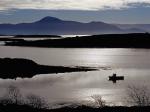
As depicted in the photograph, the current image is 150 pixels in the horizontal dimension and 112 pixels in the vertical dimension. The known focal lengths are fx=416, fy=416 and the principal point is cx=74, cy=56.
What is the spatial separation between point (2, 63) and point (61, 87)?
32642mm

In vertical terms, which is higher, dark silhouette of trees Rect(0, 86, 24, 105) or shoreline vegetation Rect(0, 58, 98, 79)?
dark silhouette of trees Rect(0, 86, 24, 105)

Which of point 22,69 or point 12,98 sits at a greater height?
point 12,98

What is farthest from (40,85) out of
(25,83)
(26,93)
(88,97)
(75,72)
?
(75,72)

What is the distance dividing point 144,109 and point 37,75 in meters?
54.0

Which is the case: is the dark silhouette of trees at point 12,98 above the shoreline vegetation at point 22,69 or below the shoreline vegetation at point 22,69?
above

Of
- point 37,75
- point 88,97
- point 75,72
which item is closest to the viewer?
point 88,97

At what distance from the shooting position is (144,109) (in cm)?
3023

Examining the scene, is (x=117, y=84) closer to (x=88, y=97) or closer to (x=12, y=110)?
(x=88, y=97)

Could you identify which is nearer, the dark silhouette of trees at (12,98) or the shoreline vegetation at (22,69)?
the dark silhouette of trees at (12,98)

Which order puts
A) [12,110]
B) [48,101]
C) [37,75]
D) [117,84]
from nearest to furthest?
[12,110] < [48,101] < [117,84] < [37,75]

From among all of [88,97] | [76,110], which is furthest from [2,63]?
[76,110]

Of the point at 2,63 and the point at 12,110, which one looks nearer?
the point at 12,110

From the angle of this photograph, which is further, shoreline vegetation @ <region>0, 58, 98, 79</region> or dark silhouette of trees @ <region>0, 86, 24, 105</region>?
shoreline vegetation @ <region>0, 58, 98, 79</region>

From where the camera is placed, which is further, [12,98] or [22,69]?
[22,69]
